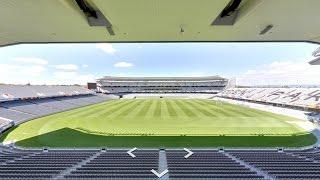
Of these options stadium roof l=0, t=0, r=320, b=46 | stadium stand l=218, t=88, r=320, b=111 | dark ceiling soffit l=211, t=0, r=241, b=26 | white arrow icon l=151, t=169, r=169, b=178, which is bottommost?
white arrow icon l=151, t=169, r=169, b=178

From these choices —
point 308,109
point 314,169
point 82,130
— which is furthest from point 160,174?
point 308,109

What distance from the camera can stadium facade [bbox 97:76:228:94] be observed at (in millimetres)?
114625

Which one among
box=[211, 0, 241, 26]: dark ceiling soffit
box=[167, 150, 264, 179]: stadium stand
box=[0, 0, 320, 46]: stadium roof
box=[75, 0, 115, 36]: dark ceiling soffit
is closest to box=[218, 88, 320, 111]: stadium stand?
box=[167, 150, 264, 179]: stadium stand

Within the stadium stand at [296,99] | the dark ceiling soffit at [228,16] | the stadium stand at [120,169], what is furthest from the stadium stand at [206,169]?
the stadium stand at [296,99]

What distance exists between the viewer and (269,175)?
9039mm

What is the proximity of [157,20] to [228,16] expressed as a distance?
164 cm

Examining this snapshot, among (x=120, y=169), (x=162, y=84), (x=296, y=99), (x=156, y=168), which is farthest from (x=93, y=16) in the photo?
(x=162, y=84)

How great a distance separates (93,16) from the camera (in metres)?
6.43

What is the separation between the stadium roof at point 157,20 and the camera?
5156mm

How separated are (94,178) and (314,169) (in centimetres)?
707

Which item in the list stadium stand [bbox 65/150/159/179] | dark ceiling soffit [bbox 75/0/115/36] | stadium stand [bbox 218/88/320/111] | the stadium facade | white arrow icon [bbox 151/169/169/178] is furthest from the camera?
the stadium facade

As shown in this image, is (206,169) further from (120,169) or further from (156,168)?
(120,169)

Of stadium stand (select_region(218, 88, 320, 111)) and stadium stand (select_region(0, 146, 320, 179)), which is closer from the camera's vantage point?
stadium stand (select_region(0, 146, 320, 179))

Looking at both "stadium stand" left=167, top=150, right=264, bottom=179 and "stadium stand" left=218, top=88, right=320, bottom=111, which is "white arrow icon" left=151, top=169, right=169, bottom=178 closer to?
"stadium stand" left=167, top=150, right=264, bottom=179
